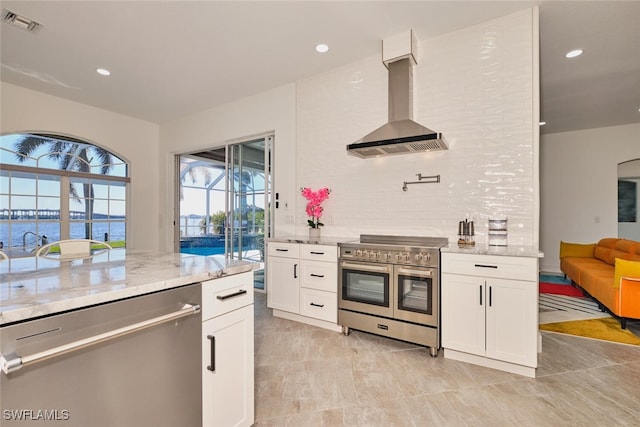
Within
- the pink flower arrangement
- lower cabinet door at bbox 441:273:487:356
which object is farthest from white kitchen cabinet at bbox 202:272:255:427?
the pink flower arrangement

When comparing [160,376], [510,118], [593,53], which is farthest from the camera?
[593,53]

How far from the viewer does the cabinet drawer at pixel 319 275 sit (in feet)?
9.63

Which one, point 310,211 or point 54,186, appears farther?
point 54,186

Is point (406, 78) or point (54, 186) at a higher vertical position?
point (406, 78)

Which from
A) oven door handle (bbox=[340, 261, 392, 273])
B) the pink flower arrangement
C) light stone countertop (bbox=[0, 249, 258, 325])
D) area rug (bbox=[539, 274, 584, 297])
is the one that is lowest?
area rug (bbox=[539, 274, 584, 297])

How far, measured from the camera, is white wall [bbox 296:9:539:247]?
8.44ft

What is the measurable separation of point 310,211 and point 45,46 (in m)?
3.32

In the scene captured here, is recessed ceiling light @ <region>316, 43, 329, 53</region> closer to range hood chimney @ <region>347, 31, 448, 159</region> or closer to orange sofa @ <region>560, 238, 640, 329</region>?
range hood chimney @ <region>347, 31, 448, 159</region>

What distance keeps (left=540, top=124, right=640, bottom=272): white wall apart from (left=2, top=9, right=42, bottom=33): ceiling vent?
816 cm

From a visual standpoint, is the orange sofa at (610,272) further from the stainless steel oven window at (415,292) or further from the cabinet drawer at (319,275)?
the cabinet drawer at (319,275)

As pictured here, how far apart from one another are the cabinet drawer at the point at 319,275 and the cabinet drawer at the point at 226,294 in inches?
58.0

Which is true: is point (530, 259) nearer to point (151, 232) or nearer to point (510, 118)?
point (510, 118)

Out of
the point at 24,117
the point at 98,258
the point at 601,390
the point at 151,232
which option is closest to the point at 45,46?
the point at 24,117

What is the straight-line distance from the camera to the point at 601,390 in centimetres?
196
